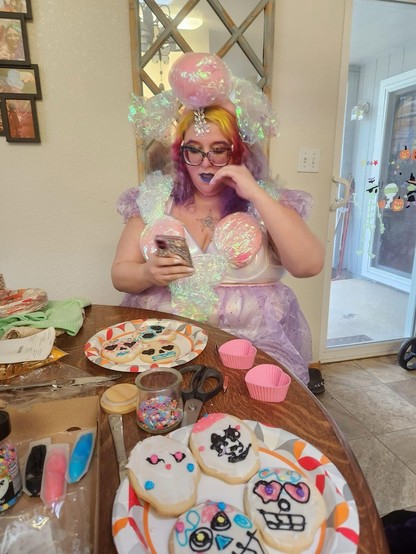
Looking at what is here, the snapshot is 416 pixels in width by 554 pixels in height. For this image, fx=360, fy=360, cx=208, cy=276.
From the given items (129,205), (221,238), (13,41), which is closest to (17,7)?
(13,41)

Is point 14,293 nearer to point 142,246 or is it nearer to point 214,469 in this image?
point 142,246

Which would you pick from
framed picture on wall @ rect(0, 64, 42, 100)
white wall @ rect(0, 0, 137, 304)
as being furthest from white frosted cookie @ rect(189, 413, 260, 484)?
framed picture on wall @ rect(0, 64, 42, 100)

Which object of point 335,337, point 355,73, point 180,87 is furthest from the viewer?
point 335,337

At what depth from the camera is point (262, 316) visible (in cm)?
90

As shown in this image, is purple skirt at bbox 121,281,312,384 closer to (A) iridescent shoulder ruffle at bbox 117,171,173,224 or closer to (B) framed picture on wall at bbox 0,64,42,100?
(A) iridescent shoulder ruffle at bbox 117,171,173,224

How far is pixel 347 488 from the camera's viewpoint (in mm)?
344

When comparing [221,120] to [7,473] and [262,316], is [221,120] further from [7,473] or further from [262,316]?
[7,473]

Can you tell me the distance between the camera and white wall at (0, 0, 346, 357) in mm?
1313

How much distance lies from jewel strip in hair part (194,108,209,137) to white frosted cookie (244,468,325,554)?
755mm

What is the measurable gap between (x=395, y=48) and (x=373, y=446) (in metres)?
1.80

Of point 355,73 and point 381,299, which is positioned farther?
point 381,299

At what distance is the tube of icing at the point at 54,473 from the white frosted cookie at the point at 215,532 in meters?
0.13

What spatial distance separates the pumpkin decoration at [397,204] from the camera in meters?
1.87

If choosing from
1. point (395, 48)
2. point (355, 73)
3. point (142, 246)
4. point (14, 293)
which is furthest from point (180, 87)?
point (395, 48)
